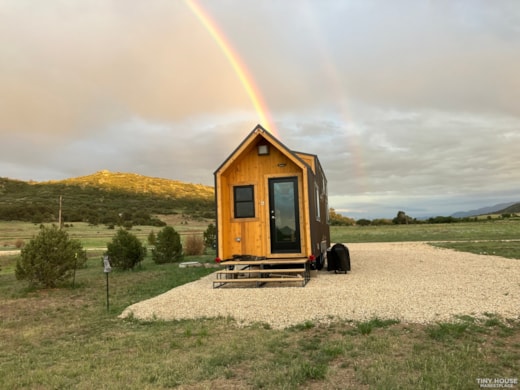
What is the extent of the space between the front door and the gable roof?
817mm

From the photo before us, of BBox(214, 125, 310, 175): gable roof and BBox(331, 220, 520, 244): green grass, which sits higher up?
BBox(214, 125, 310, 175): gable roof

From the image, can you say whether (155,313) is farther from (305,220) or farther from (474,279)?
(474,279)

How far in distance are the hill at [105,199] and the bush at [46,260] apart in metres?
43.8

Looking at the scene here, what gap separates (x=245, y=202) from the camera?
11320mm

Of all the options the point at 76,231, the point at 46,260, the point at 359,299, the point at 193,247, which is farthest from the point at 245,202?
the point at 76,231

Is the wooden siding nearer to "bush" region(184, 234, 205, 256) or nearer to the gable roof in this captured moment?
the gable roof

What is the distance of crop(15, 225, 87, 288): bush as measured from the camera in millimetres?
10516

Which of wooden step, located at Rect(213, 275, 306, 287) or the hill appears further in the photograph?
the hill

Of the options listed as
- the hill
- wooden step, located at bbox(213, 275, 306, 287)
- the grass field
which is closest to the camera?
the grass field

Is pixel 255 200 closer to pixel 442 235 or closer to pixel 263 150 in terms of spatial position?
pixel 263 150

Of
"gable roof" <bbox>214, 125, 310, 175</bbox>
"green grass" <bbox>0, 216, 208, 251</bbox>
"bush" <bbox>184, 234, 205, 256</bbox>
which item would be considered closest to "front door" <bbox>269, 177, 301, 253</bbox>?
"gable roof" <bbox>214, 125, 310, 175</bbox>

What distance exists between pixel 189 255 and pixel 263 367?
1703 cm

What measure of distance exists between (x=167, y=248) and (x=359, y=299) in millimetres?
11355

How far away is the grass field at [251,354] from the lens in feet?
12.7
